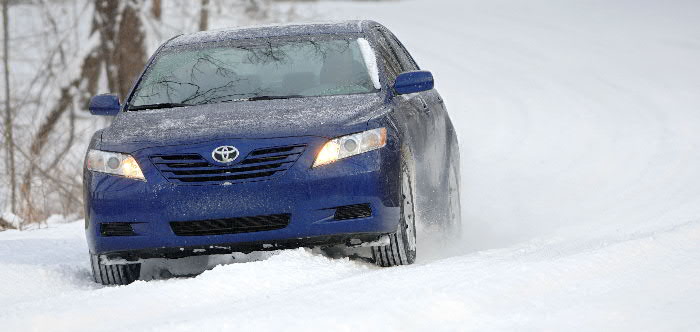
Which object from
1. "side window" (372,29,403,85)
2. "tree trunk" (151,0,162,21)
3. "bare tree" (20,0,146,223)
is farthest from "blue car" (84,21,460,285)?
"tree trunk" (151,0,162,21)

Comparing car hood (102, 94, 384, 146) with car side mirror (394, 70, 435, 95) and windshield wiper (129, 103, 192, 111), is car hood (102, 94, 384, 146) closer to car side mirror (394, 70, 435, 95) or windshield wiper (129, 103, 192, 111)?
windshield wiper (129, 103, 192, 111)

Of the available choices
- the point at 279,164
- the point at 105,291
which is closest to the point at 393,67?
the point at 279,164

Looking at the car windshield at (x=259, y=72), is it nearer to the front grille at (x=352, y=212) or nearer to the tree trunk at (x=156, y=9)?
the front grille at (x=352, y=212)

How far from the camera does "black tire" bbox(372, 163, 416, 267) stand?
25.3ft

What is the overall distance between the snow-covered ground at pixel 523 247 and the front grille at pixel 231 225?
0.20m

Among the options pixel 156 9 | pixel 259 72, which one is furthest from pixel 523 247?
pixel 156 9

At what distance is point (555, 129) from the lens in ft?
58.4

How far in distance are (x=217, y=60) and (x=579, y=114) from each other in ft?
35.5

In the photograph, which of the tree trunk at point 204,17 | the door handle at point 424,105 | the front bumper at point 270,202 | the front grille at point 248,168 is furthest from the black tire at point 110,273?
the tree trunk at point 204,17

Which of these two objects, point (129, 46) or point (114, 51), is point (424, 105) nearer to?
point (129, 46)

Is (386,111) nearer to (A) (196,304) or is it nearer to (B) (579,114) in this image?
(A) (196,304)

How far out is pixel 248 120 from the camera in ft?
25.3

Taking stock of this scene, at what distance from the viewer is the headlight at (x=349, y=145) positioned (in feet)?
24.5

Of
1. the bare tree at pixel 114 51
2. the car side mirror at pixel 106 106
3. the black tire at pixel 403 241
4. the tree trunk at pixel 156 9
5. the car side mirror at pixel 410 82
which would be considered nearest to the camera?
the black tire at pixel 403 241
